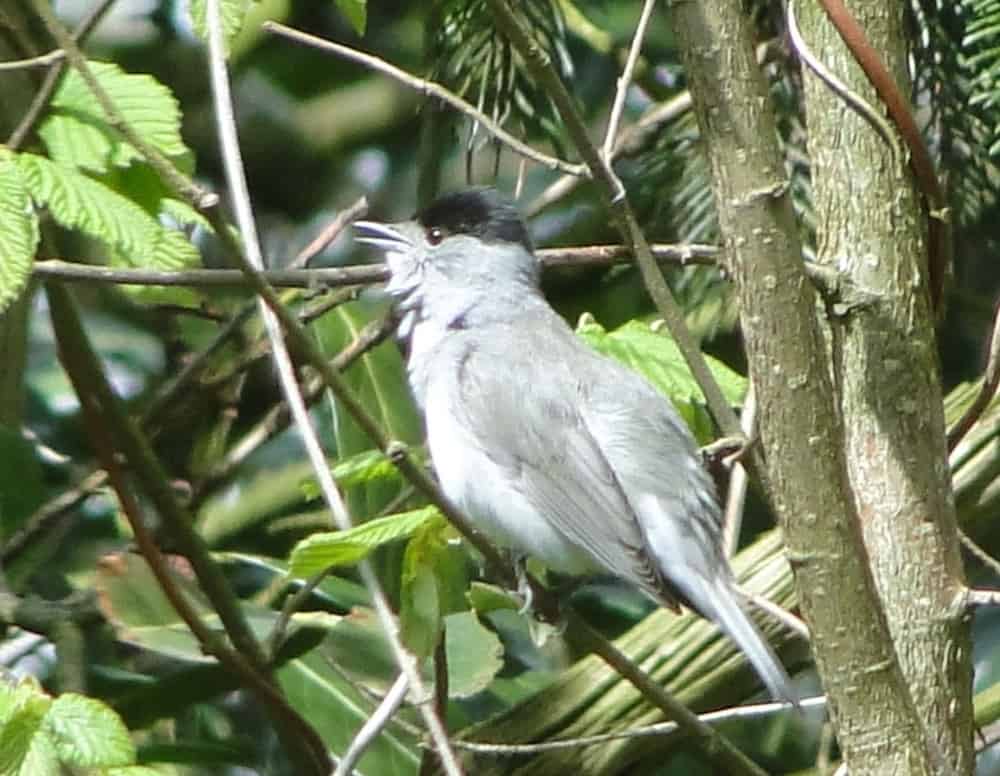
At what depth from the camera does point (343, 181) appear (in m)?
4.25

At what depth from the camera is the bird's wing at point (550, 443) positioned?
2402 millimetres

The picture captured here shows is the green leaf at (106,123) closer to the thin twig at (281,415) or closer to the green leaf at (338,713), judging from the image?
the thin twig at (281,415)

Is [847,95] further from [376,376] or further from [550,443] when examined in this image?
[376,376]

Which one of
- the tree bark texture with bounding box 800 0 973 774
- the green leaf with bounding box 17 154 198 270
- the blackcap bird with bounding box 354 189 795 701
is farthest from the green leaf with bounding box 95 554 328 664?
the tree bark texture with bounding box 800 0 973 774

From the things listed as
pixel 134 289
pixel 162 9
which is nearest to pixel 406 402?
pixel 134 289

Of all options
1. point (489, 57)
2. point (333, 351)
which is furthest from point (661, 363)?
point (333, 351)

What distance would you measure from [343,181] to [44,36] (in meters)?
1.69

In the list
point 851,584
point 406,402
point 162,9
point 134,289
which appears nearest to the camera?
point 851,584

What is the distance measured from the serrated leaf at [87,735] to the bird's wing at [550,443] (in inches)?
37.2

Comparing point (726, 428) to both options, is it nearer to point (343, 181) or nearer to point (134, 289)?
point (134, 289)

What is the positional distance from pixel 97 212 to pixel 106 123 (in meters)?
0.20

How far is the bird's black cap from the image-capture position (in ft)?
9.17

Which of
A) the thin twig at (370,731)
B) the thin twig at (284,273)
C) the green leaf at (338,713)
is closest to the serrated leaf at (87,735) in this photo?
the thin twig at (370,731)

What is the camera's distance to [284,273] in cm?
186
